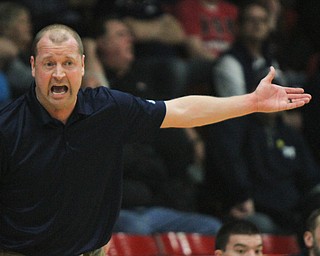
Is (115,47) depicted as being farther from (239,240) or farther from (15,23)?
(239,240)

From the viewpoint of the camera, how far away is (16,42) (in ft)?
21.6

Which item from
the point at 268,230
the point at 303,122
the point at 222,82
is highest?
the point at 222,82

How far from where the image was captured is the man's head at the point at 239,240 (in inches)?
216

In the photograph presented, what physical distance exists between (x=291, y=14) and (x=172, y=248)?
Answer: 349cm

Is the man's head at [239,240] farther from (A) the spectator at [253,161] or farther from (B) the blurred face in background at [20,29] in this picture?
(B) the blurred face in background at [20,29]

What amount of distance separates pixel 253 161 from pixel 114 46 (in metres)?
1.39

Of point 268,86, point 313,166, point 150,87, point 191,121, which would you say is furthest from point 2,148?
point 313,166

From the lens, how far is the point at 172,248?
617cm

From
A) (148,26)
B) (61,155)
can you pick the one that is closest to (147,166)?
(148,26)

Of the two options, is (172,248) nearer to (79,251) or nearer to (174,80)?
(174,80)

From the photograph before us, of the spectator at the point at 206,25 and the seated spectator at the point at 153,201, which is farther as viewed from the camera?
the spectator at the point at 206,25

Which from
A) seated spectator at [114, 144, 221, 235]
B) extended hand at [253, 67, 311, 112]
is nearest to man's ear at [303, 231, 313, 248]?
seated spectator at [114, 144, 221, 235]

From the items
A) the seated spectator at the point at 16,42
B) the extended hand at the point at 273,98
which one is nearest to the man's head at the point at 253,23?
the seated spectator at the point at 16,42

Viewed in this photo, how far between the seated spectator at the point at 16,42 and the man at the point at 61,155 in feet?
7.37
